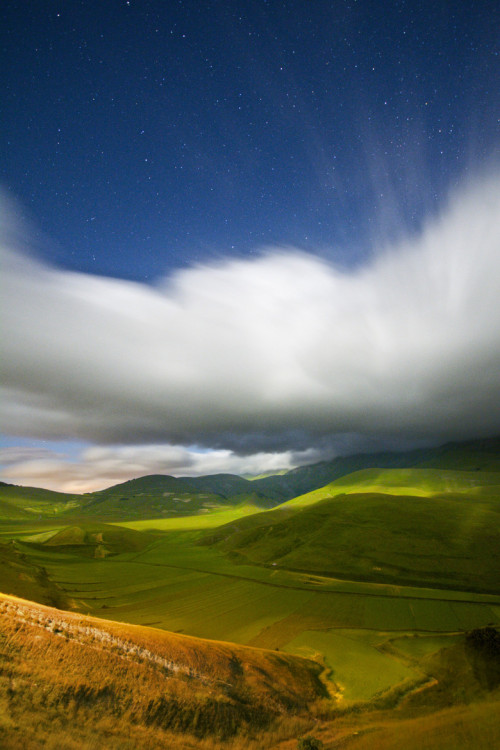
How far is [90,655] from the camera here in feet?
85.2

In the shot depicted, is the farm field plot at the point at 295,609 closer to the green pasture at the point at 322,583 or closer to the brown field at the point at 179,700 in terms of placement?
the green pasture at the point at 322,583

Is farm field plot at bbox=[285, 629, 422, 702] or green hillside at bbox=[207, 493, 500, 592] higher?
farm field plot at bbox=[285, 629, 422, 702]

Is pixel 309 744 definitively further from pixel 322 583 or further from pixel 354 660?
pixel 322 583

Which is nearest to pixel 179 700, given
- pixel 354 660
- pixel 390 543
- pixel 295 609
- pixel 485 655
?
pixel 354 660

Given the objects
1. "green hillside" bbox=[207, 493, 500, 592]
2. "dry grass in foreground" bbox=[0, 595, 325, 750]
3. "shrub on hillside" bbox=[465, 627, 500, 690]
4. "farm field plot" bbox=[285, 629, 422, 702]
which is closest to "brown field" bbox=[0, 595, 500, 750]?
"dry grass in foreground" bbox=[0, 595, 325, 750]

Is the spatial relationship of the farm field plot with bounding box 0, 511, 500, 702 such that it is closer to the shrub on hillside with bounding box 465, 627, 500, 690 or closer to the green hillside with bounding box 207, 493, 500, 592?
the shrub on hillside with bounding box 465, 627, 500, 690

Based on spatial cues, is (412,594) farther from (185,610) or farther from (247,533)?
(247,533)

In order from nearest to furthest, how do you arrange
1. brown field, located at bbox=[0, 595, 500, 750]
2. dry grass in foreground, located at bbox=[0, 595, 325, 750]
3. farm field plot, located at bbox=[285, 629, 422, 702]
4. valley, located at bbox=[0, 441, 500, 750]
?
dry grass in foreground, located at bbox=[0, 595, 325, 750] < brown field, located at bbox=[0, 595, 500, 750] < valley, located at bbox=[0, 441, 500, 750] < farm field plot, located at bbox=[285, 629, 422, 702]

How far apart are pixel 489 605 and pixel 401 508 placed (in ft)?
320

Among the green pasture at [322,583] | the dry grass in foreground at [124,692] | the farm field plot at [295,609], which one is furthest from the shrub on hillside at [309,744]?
the green pasture at [322,583]

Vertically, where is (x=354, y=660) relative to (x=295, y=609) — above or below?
above

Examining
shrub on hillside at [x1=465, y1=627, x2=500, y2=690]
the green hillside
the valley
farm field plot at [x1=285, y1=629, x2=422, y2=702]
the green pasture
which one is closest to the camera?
the valley

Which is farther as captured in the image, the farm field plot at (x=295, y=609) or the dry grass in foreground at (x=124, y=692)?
the farm field plot at (x=295, y=609)

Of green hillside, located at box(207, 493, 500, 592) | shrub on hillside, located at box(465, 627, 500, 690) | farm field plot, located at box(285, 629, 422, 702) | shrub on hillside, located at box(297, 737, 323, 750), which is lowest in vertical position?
green hillside, located at box(207, 493, 500, 592)
